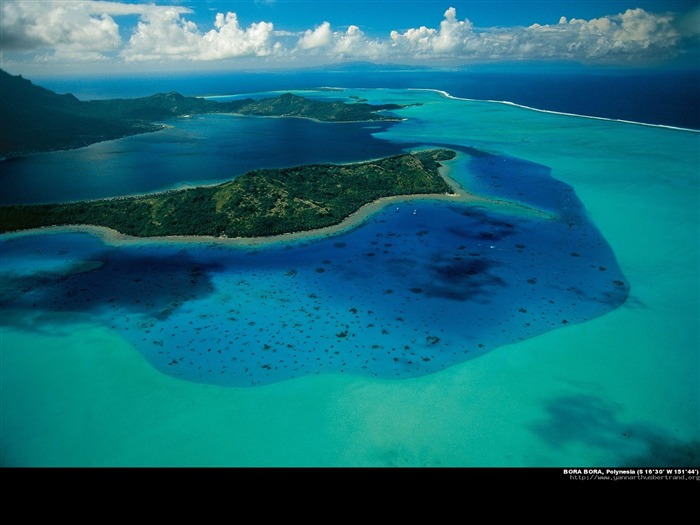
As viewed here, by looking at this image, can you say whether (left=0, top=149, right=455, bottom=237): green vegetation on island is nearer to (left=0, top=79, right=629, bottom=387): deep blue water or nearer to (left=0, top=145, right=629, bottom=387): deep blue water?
(left=0, top=79, right=629, bottom=387): deep blue water

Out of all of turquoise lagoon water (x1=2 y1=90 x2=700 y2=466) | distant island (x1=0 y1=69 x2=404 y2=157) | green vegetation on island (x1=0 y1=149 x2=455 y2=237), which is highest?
distant island (x1=0 y1=69 x2=404 y2=157)

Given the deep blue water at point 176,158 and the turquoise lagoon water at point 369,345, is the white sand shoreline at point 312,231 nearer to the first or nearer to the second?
the turquoise lagoon water at point 369,345

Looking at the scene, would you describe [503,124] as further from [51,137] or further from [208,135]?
[51,137]

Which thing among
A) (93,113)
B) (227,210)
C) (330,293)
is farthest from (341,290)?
(93,113)

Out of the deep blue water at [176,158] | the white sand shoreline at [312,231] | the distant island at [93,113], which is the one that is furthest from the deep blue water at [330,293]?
the distant island at [93,113]

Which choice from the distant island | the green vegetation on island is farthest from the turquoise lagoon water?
the distant island
